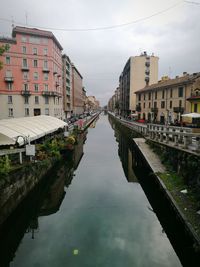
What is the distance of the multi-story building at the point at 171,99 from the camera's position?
107 feet

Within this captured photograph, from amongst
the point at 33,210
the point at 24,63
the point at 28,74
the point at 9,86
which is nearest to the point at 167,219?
the point at 33,210

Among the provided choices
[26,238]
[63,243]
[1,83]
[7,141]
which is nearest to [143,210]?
[63,243]

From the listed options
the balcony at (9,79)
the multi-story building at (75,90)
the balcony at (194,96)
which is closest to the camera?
the balcony at (194,96)

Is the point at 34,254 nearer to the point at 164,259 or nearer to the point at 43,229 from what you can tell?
the point at 43,229

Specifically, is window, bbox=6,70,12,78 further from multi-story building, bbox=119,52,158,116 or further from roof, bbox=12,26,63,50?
multi-story building, bbox=119,52,158,116

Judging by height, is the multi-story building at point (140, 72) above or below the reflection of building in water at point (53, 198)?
above

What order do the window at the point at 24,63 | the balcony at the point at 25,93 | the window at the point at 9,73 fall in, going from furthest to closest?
the window at the point at 24,63 < the balcony at the point at 25,93 < the window at the point at 9,73

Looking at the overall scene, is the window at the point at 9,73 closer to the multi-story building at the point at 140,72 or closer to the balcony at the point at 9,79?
the balcony at the point at 9,79

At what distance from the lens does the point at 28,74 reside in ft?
133

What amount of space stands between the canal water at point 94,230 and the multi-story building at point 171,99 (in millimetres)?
19862

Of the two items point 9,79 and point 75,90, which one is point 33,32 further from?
point 75,90

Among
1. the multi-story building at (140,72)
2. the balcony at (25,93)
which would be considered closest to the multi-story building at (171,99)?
the multi-story building at (140,72)

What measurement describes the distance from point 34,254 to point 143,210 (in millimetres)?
6098

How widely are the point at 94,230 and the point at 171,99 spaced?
119 ft
